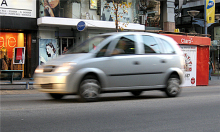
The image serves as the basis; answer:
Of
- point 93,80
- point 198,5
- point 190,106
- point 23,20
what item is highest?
point 198,5

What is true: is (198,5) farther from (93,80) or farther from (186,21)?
(93,80)

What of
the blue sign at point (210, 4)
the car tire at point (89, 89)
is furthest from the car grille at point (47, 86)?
the blue sign at point (210, 4)

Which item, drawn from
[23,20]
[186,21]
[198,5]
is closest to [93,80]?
[23,20]

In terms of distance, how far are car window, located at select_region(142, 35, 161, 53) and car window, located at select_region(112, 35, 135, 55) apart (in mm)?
418

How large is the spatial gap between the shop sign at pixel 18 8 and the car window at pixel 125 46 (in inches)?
618

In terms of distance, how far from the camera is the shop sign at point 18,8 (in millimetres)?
21484

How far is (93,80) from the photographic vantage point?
7.46 m

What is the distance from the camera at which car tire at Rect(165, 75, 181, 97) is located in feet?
29.2

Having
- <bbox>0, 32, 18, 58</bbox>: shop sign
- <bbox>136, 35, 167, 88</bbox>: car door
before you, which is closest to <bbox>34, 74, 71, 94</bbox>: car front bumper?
<bbox>136, 35, 167, 88</bbox>: car door

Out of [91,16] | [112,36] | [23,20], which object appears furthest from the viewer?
[91,16]

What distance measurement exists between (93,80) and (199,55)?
1332 centimetres

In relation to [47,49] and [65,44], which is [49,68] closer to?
[47,49]

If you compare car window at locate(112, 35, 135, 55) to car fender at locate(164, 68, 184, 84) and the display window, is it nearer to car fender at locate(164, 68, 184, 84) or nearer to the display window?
car fender at locate(164, 68, 184, 84)

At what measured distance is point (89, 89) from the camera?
24.2ft
